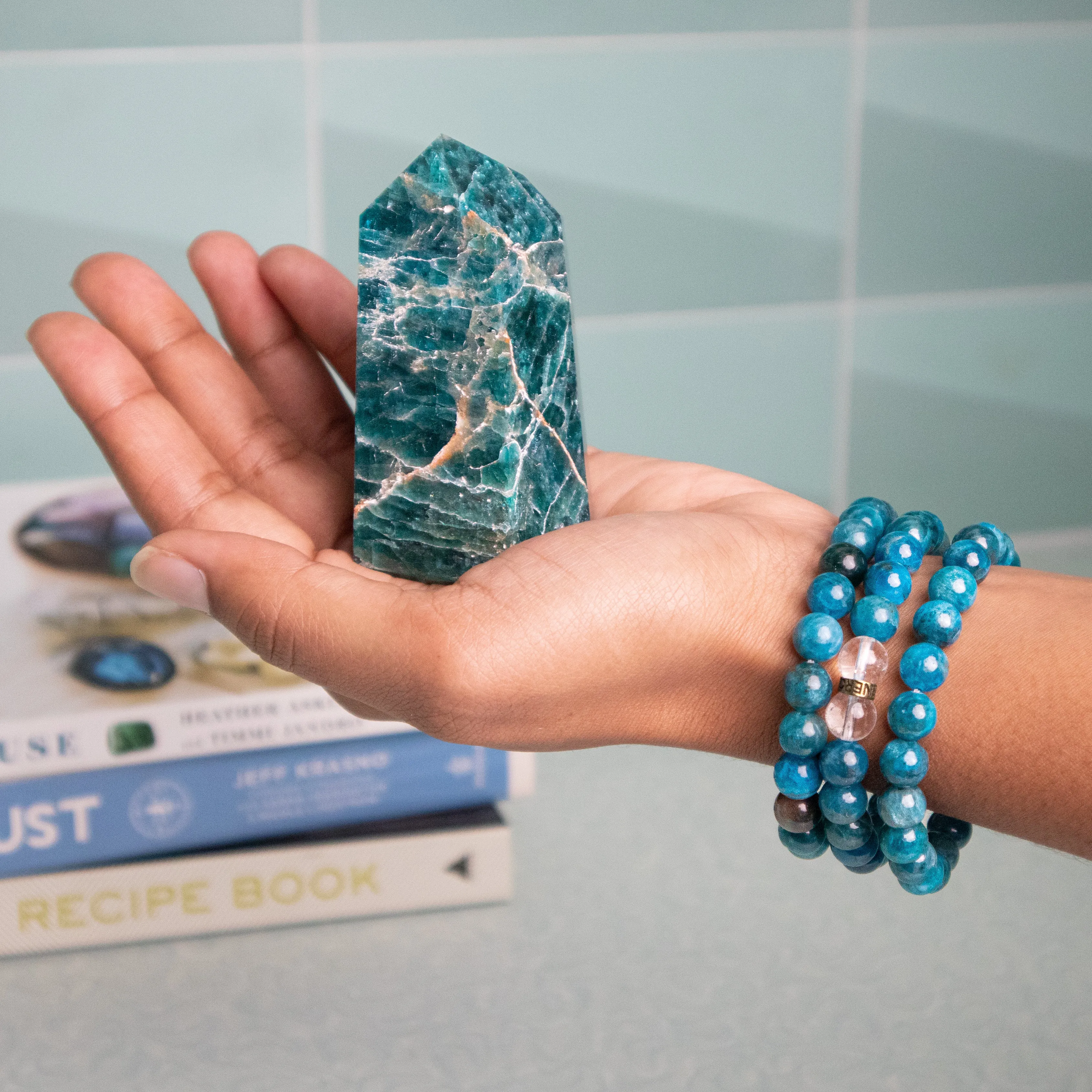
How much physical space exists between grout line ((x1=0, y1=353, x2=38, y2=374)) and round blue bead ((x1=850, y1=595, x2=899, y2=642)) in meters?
0.73

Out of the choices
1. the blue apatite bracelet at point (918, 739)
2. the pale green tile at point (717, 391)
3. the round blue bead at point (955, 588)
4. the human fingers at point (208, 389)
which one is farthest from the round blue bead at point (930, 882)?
the pale green tile at point (717, 391)

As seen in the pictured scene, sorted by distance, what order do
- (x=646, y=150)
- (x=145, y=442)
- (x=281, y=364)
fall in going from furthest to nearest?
(x=646, y=150), (x=281, y=364), (x=145, y=442)

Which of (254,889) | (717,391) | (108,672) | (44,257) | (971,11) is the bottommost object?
(254,889)

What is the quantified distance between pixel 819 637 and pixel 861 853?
3.8 inches

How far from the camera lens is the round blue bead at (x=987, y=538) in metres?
0.54

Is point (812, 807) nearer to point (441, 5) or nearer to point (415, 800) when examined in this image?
point (415, 800)

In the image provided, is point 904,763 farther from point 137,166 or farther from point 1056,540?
point 1056,540

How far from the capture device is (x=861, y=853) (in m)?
0.51

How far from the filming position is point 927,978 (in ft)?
2.25

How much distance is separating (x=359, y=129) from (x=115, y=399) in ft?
1.54

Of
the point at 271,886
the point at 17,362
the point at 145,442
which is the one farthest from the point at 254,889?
the point at 17,362

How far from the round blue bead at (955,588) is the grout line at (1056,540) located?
31.0 inches

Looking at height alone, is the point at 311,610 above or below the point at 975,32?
below

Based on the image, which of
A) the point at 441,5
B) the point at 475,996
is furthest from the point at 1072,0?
the point at 475,996
